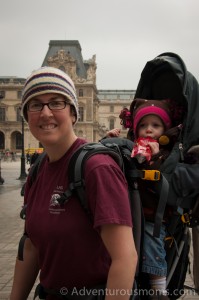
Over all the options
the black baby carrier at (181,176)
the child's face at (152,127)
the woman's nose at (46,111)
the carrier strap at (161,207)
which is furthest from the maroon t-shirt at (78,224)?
the child's face at (152,127)

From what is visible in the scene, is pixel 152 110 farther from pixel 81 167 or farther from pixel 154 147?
pixel 81 167

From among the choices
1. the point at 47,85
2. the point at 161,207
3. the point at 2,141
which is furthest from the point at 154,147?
the point at 2,141

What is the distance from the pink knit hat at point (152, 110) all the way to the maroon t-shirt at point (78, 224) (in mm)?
952

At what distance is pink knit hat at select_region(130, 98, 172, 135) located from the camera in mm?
2529

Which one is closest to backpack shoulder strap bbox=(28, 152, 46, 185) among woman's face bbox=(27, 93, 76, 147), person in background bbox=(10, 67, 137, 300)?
person in background bbox=(10, 67, 137, 300)

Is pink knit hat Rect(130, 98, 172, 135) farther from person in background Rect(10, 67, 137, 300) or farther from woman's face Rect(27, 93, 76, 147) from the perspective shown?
woman's face Rect(27, 93, 76, 147)

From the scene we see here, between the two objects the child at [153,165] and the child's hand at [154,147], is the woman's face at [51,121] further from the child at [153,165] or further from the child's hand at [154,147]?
the child's hand at [154,147]

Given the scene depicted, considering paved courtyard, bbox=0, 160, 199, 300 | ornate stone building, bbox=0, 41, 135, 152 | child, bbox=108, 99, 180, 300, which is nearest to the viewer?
child, bbox=108, 99, 180, 300

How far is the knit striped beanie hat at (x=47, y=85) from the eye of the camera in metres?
1.77

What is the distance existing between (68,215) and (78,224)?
0.06m

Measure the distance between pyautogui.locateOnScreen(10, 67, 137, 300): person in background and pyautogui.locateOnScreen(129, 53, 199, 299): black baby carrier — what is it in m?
0.71

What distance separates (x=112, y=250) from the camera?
4.93 ft

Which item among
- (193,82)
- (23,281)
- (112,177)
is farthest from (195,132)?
(23,281)

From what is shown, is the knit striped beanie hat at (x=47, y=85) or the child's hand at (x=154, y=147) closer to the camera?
the knit striped beanie hat at (x=47, y=85)
